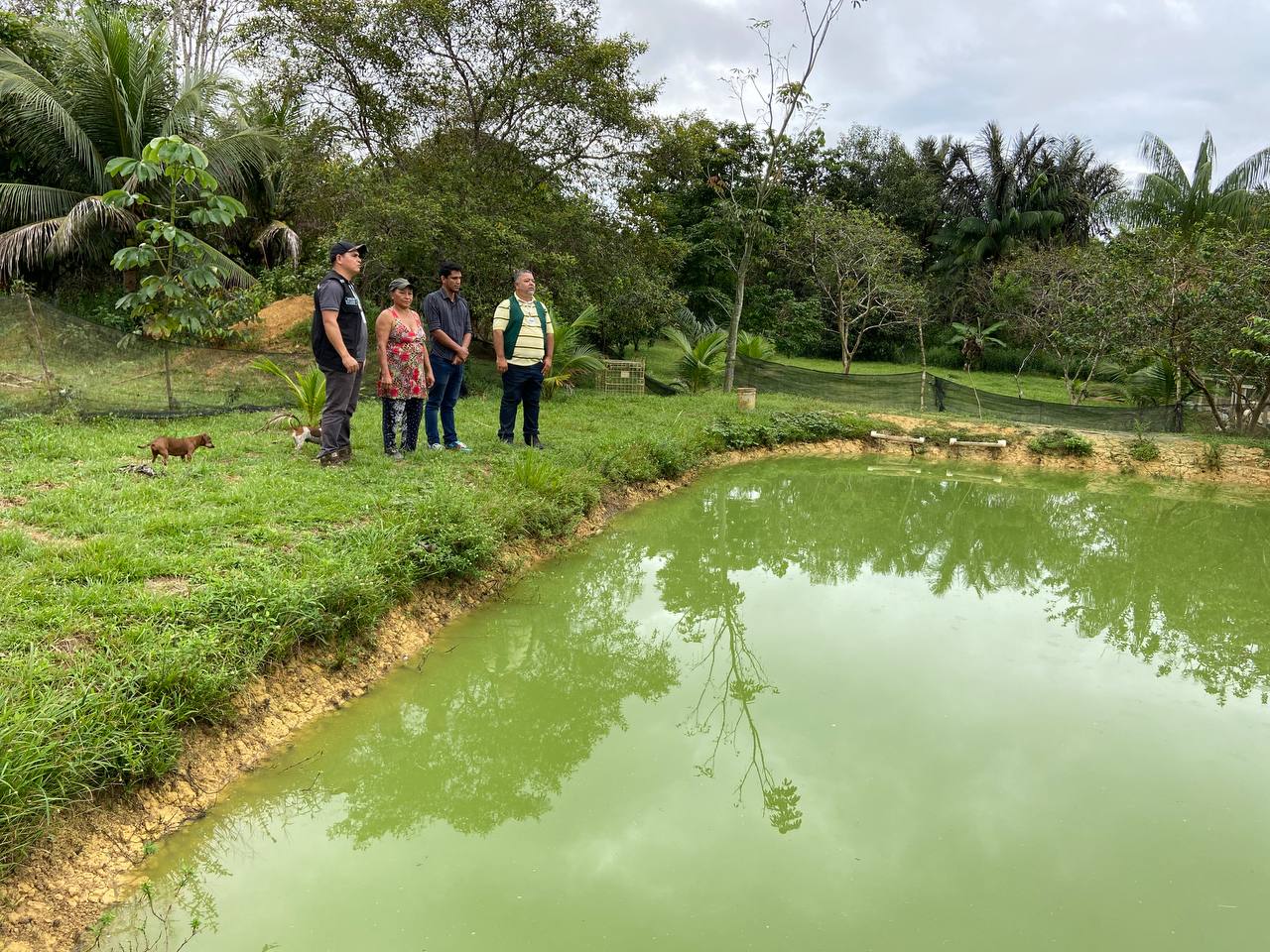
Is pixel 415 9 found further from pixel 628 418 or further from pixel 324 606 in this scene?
pixel 324 606

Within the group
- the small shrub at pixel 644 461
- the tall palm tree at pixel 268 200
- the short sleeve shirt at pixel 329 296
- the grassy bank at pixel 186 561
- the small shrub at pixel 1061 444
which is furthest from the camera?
the tall palm tree at pixel 268 200

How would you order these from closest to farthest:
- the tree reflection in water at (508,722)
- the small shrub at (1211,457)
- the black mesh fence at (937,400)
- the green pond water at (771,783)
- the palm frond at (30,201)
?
the green pond water at (771,783) < the tree reflection in water at (508,722) < the small shrub at (1211,457) < the palm frond at (30,201) < the black mesh fence at (937,400)

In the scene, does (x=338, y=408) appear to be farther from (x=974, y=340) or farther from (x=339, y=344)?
(x=974, y=340)

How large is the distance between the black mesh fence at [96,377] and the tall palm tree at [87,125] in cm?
354

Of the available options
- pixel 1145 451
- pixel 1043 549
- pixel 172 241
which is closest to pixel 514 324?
pixel 172 241

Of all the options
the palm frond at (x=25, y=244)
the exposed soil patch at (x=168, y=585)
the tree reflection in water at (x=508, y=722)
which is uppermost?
the palm frond at (x=25, y=244)

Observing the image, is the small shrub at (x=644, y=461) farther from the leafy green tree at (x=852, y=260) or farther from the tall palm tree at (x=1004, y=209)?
the tall palm tree at (x=1004, y=209)

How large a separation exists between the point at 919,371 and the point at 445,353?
53.9 feet

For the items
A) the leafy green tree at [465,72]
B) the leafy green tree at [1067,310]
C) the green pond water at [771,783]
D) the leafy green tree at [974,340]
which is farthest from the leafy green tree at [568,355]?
the leafy green tree at [974,340]

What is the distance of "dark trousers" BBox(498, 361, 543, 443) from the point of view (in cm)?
636

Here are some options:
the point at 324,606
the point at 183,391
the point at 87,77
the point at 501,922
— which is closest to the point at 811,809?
the point at 501,922

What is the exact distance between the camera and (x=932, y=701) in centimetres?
348

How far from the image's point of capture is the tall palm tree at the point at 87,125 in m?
10.5

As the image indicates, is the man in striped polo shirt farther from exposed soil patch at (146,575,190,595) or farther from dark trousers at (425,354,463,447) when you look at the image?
exposed soil patch at (146,575,190,595)
